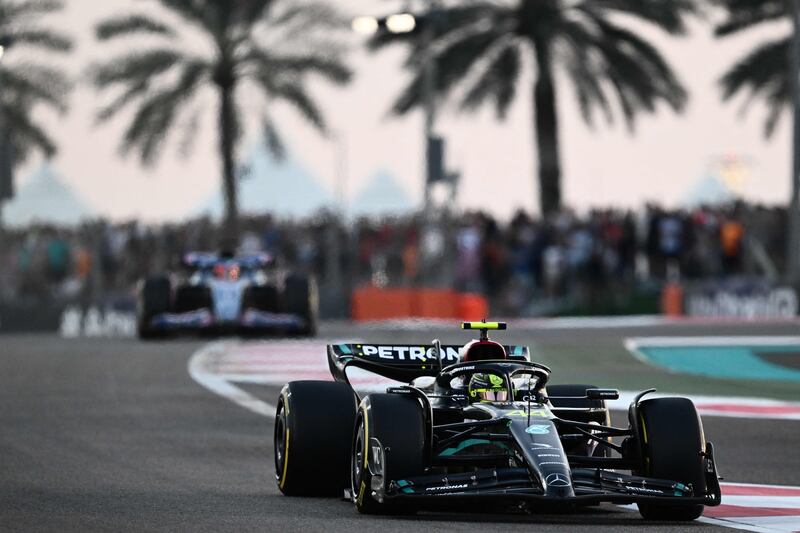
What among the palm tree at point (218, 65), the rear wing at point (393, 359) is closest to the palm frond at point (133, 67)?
the palm tree at point (218, 65)

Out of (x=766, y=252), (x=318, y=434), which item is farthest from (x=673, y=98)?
(x=318, y=434)

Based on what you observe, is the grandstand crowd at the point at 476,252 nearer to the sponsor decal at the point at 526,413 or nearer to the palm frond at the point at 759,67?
the palm frond at the point at 759,67

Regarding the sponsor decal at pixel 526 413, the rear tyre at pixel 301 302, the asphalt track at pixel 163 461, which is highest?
the rear tyre at pixel 301 302

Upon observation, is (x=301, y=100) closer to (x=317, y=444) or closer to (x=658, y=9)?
(x=658, y=9)

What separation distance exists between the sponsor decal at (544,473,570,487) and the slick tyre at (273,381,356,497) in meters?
1.84

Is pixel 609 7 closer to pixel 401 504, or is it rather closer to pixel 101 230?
pixel 101 230

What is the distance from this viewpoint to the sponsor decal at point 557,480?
878cm

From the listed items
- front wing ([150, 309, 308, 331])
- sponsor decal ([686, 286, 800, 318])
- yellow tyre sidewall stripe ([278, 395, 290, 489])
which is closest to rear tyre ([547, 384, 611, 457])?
yellow tyre sidewall stripe ([278, 395, 290, 489])

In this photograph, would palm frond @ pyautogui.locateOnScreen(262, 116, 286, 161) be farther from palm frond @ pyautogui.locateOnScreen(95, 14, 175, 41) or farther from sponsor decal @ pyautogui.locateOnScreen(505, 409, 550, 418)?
sponsor decal @ pyautogui.locateOnScreen(505, 409, 550, 418)

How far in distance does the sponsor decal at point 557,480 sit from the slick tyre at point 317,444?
72.3 inches

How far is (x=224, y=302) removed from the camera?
1038 inches

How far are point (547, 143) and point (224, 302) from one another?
14504 mm

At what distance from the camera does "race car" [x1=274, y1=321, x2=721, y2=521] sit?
29.8 ft

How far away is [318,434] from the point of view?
409 inches
